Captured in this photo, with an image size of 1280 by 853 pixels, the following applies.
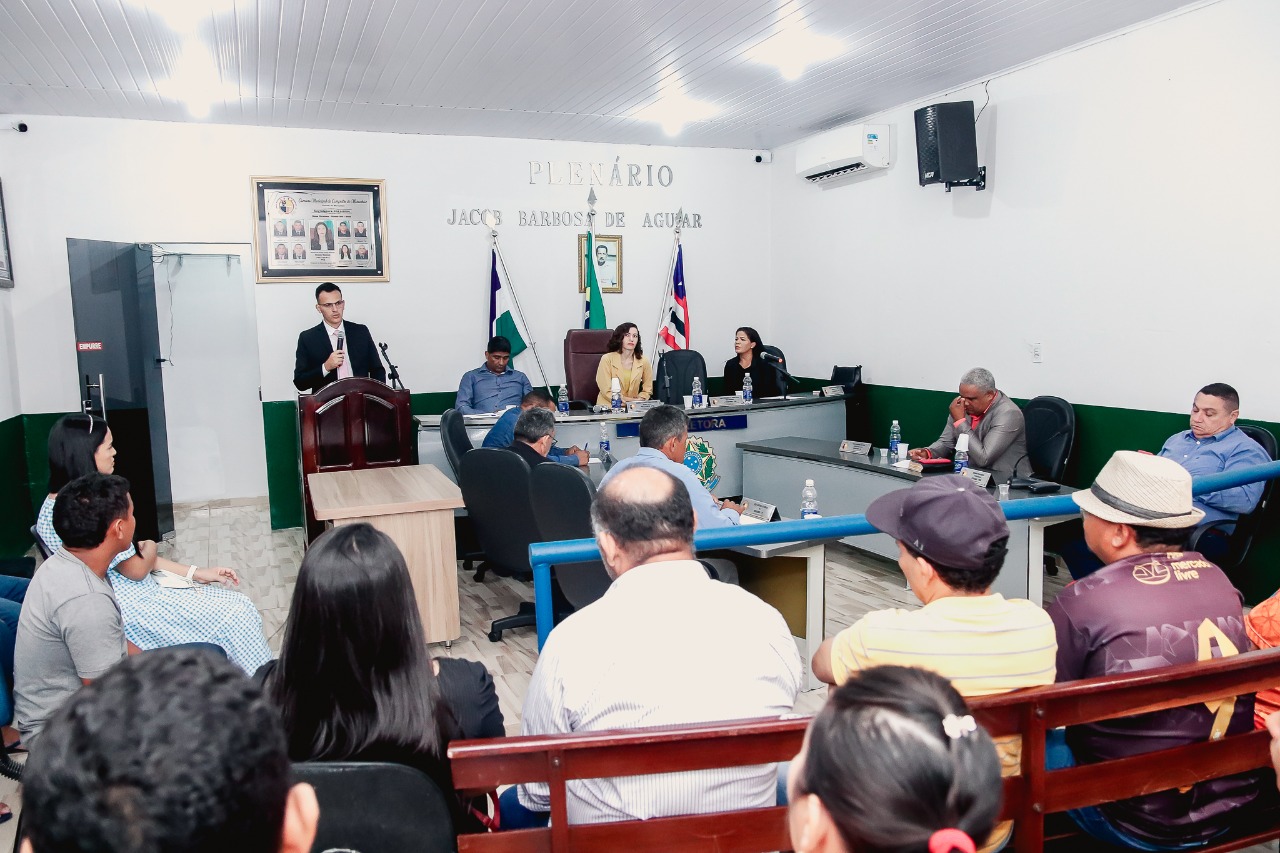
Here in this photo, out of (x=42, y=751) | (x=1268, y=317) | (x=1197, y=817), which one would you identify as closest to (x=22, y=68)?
(x=42, y=751)

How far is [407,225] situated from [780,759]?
6.36 m

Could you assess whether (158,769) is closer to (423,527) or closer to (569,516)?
(569,516)

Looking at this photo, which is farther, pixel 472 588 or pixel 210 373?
pixel 210 373

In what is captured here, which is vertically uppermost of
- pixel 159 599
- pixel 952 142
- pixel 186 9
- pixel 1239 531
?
pixel 186 9

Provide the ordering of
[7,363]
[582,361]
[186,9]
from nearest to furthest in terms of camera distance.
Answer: [186,9] < [7,363] < [582,361]

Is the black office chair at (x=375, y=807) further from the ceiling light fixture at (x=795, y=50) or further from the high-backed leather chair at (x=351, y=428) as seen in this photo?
the ceiling light fixture at (x=795, y=50)

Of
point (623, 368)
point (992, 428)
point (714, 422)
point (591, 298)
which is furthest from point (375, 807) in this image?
point (591, 298)

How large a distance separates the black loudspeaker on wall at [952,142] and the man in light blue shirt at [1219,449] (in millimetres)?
2268

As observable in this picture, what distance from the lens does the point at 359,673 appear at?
4.49 feet

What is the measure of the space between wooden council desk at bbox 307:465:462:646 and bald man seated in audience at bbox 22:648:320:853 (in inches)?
→ 124

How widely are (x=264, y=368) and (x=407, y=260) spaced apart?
1.37 meters

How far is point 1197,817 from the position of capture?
5.12ft

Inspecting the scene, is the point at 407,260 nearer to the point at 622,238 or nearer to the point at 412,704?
the point at 622,238

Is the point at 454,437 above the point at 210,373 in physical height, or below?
below
